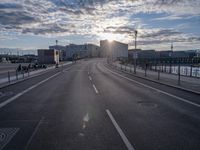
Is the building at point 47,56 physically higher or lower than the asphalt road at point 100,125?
higher

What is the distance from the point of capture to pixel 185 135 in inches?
255

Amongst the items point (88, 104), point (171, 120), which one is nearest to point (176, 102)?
point (171, 120)

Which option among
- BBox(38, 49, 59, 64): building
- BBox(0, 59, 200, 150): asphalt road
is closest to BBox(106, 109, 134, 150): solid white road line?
BBox(0, 59, 200, 150): asphalt road

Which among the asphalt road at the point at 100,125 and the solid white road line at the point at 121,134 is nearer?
the solid white road line at the point at 121,134

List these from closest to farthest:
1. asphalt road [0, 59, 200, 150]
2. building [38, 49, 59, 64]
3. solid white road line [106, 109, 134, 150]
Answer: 1. solid white road line [106, 109, 134, 150]
2. asphalt road [0, 59, 200, 150]
3. building [38, 49, 59, 64]

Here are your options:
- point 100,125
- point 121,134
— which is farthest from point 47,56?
point 121,134

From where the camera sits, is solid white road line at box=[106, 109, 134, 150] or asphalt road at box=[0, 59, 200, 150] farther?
asphalt road at box=[0, 59, 200, 150]

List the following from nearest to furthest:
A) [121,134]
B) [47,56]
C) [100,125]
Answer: [121,134] → [100,125] → [47,56]

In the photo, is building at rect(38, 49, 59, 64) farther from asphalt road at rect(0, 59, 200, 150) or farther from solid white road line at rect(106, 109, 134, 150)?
solid white road line at rect(106, 109, 134, 150)

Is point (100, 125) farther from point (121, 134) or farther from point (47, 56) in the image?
point (47, 56)

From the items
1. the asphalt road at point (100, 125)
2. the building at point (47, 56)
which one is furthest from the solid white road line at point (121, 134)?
the building at point (47, 56)

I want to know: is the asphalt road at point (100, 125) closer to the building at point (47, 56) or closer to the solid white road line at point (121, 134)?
the solid white road line at point (121, 134)

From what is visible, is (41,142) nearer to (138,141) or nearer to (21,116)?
(138,141)

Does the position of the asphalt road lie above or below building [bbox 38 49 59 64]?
below
